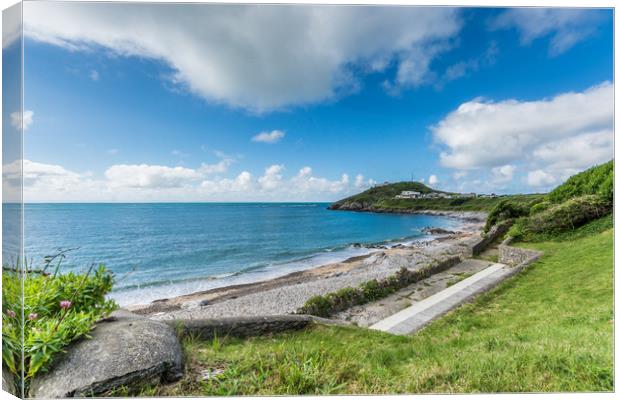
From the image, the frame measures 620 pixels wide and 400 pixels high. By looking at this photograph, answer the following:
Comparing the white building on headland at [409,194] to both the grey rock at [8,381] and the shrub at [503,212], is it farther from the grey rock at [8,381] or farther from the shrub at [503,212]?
the shrub at [503,212]

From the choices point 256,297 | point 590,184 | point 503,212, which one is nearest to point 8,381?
point 256,297

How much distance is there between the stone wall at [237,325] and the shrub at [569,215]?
Result: 605 cm

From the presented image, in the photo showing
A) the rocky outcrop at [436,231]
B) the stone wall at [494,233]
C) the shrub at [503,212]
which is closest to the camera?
the shrub at [503,212]

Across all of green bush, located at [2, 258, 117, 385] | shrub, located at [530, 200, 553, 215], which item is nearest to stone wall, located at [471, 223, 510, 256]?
shrub, located at [530, 200, 553, 215]

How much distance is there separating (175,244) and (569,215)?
15.0 metres

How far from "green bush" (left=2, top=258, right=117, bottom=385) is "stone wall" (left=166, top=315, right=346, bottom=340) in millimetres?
734

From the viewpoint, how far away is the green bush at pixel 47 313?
→ 68.6 inches

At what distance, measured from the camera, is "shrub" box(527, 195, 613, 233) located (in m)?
5.76

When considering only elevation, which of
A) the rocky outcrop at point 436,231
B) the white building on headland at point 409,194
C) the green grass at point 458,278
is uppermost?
the white building on headland at point 409,194

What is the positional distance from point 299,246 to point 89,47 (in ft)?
49.7

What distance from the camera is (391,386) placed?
1979mm

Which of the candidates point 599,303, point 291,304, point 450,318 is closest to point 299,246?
point 291,304

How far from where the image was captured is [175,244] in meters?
12.4

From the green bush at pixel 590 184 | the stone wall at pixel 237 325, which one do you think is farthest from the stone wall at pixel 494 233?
the stone wall at pixel 237 325
